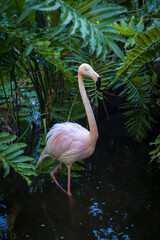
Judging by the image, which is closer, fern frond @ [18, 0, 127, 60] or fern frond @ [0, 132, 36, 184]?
fern frond @ [18, 0, 127, 60]

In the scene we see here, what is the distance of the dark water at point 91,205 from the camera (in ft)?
9.09

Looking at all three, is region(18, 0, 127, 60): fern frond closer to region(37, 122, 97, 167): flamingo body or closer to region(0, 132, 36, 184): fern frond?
region(0, 132, 36, 184): fern frond

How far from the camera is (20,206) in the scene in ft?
10.5

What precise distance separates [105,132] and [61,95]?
3.37 ft

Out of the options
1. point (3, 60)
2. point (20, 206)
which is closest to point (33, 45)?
point (3, 60)

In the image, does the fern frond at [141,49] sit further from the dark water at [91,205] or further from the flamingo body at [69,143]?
the dark water at [91,205]

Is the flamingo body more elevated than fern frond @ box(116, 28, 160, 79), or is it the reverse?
fern frond @ box(116, 28, 160, 79)

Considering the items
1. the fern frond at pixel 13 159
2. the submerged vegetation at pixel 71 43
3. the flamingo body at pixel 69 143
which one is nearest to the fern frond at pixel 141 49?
the submerged vegetation at pixel 71 43

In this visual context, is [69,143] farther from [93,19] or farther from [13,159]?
[93,19]

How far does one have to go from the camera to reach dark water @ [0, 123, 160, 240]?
277cm

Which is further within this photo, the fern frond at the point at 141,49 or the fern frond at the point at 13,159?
the fern frond at the point at 141,49

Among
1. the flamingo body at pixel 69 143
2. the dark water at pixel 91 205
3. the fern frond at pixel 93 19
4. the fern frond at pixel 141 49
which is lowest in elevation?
the dark water at pixel 91 205

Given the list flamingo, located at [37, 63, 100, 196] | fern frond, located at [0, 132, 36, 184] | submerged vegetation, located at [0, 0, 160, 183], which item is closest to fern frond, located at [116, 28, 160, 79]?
submerged vegetation, located at [0, 0, 160, 183]

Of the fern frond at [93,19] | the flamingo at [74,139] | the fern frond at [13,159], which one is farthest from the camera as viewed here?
the flamingo at [74,139]
